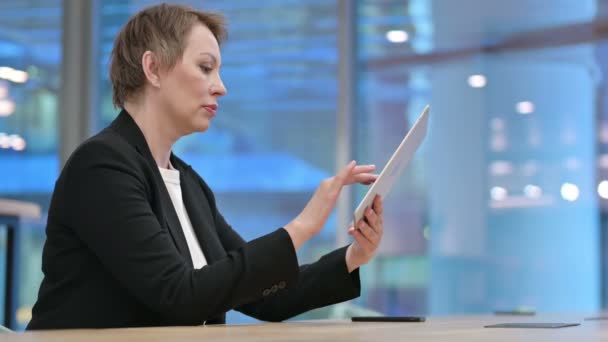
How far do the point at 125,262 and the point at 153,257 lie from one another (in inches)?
1.8

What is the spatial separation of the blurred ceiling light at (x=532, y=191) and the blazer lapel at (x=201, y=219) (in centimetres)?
351

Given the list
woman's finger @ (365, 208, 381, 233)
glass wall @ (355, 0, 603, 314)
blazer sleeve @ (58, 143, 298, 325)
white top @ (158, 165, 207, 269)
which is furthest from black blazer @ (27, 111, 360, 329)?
glass wall @ (355, 0, 603, 314)

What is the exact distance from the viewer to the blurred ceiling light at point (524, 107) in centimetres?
519

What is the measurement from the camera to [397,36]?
5504mm

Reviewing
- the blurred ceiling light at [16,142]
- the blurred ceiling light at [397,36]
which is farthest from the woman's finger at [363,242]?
the blurred ceiling light at [16,142]

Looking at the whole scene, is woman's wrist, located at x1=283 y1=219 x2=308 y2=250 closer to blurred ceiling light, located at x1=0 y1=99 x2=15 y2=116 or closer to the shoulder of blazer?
the shoulder of blazer

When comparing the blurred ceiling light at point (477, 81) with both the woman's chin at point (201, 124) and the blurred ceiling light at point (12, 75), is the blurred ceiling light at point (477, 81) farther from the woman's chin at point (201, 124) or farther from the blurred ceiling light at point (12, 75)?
the woman's chin at point (201, 124)

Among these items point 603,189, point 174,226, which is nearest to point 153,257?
point 174,226

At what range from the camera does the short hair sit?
1839 millimetres

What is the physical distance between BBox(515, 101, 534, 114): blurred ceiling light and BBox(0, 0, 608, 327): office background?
15 mm

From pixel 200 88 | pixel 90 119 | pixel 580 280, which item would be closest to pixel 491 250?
pixel 580 280

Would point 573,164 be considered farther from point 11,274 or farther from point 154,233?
point 154,233

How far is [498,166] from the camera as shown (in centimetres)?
522

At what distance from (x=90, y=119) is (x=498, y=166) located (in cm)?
254
